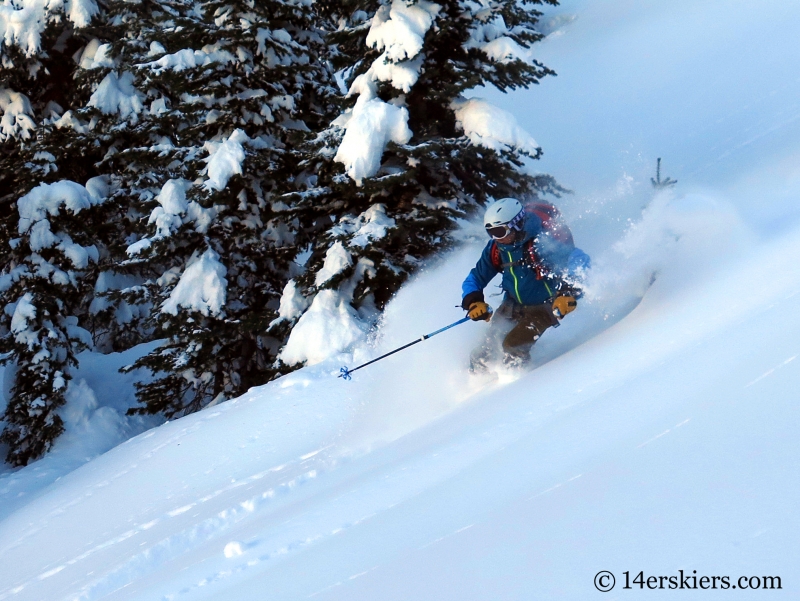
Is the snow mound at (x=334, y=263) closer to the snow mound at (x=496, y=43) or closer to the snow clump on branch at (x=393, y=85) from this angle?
the snow clump on branch at (x=393, y=85)

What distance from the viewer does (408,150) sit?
9.18m

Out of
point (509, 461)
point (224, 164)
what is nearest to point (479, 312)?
point (509, 461)

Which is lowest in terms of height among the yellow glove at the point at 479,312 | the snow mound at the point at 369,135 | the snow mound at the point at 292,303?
the yellow glove at the point at 479,312

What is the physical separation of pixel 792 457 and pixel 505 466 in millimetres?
1623

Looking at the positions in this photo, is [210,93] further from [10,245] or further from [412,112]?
[10,245]

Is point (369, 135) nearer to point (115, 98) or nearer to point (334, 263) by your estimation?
point (334, 263)

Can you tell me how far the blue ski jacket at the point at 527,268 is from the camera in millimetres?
6531

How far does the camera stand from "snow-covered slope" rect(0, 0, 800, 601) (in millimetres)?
3039

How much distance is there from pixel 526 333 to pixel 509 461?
2566 mm

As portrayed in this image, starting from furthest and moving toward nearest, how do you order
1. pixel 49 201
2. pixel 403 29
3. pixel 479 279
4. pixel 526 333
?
pixel 49 201
pixel 403 29
pixel 479 279
pixel 526 333

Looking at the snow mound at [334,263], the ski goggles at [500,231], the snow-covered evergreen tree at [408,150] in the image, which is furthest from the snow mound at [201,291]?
the ski goggles at [500,231]

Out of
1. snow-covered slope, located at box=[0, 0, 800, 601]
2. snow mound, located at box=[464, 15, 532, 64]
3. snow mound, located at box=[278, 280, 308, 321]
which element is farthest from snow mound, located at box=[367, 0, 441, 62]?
snow mound, located at box=[278, 280, 308, 321]

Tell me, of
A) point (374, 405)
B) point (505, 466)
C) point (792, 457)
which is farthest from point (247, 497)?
point (792, 457)

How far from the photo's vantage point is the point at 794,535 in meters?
2.62
